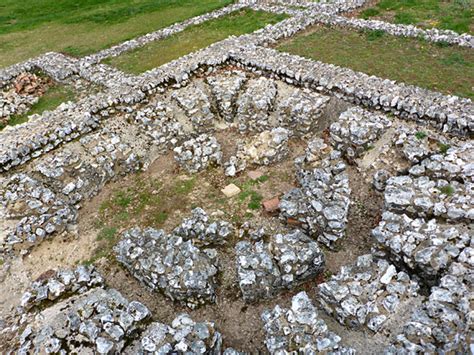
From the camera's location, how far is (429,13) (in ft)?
74.5

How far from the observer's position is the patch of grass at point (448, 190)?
938 cm


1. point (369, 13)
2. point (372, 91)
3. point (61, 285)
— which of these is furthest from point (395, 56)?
point (61, 285)

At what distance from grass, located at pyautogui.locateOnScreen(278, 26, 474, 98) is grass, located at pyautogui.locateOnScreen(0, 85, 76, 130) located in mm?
11553

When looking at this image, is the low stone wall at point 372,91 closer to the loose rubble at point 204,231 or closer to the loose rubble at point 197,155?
the loose rubble at point 197,155

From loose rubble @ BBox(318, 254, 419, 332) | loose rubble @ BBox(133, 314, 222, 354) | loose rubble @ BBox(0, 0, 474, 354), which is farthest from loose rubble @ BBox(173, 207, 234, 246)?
loose rubble @ BBox(318, 254, 419, 332)

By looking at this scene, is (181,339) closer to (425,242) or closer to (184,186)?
(425,242)

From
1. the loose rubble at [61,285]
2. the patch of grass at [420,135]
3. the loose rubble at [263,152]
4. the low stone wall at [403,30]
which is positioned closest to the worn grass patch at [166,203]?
the loose rubble at [263,152]

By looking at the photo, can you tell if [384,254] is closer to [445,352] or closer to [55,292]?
[445,352]

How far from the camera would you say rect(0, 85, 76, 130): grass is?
18062 mm

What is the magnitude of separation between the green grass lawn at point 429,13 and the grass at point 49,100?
18.5 metres

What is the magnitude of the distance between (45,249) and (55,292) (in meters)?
2.58

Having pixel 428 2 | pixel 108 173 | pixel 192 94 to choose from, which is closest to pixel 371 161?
pixel 192 94

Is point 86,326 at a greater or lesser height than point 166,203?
greater

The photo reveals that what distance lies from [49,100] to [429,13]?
22.7 m
